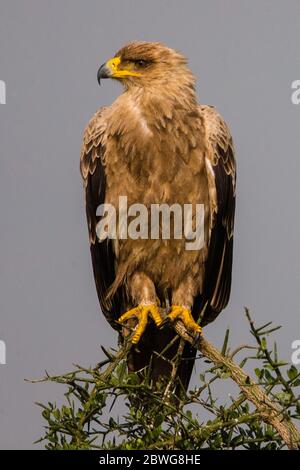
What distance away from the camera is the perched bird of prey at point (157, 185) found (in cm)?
725

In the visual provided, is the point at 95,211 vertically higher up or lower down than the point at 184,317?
higher up

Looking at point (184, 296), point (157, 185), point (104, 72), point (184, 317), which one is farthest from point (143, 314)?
point (104, 72)

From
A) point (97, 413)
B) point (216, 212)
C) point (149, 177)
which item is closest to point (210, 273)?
point (216, 212)

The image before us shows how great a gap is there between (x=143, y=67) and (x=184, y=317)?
82.7 inches

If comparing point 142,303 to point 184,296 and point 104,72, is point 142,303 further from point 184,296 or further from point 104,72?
point 104,72

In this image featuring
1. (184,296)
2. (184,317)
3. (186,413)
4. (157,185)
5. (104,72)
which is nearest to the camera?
(186,413)

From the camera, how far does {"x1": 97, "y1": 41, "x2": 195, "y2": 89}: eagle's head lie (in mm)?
7625

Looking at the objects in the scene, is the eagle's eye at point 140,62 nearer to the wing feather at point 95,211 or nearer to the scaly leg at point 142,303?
the wing feather at point 95,211

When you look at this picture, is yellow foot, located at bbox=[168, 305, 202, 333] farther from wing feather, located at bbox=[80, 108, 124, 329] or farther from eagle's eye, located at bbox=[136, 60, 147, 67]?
eagle's eye, located at bbox=[136, 60, 147, 67]

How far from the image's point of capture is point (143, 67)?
765 cm
